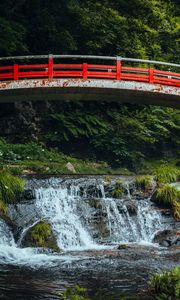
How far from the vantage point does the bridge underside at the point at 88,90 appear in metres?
19.9

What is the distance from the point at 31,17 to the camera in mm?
28172

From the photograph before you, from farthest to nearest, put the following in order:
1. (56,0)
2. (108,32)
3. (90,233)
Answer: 1. (108,32)
2. (56,0)
3. (90,233)

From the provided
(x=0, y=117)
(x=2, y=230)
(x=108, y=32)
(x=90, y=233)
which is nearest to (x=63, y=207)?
(x=90, y=233)

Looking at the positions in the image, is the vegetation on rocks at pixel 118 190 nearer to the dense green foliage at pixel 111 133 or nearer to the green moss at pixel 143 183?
the green moss at pixel 143 183

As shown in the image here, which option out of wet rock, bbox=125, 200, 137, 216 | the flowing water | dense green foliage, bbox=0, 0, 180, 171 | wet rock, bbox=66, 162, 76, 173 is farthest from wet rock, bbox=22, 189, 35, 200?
dense green foliage, bbox=0, 0, 180, 171

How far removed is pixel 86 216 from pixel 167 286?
31.4 ft

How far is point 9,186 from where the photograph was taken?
1942 cm

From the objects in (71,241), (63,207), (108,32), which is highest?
(108,32)

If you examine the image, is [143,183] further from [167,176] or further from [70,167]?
[70,167]

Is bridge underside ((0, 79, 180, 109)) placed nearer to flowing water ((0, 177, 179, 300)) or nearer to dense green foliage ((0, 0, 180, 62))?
flowing water ((0, 177, 179, 300))

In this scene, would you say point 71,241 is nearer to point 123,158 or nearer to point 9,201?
point 9,201

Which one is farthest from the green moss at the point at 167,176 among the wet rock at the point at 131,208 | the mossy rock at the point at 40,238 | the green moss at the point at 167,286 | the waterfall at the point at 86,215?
the green moss at the point at 167,286

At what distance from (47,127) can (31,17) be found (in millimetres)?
6534

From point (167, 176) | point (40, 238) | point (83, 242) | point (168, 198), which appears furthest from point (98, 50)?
point (40, 238)
